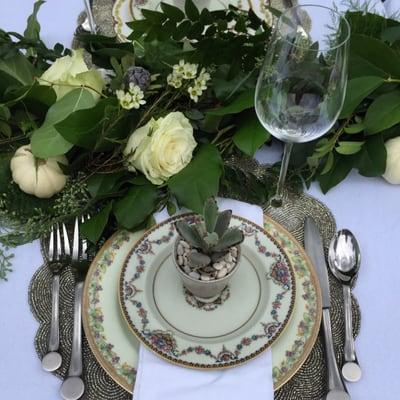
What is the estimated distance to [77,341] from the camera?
516 millimetres

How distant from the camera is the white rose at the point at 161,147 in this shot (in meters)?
0.58

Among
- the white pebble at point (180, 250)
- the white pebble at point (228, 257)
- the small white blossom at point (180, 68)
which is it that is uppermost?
the small white blossom at point (180, 68)

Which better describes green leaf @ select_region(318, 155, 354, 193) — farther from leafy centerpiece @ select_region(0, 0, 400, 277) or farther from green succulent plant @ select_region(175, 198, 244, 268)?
green succulent plant @ select_region(175, 198, 244, 268)

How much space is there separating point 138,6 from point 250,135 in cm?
36

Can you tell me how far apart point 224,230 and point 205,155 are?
14 cm

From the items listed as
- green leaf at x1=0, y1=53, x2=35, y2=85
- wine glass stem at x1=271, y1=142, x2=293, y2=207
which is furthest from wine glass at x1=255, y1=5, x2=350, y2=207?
green leaf at x1=0, y1=53, x2=35, y2=85

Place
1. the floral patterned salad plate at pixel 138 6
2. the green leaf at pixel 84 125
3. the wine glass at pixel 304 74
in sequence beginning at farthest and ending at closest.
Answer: the floral patterned salad plate at pixel 138 6 < the green leaf at pixel 84 125 < the wine glass at pixel 304 74

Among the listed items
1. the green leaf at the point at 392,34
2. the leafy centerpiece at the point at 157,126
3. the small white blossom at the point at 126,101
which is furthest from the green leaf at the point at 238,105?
the green leaf at the point at 392,34

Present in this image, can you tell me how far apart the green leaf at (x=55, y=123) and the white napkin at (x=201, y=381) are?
0.25 metres

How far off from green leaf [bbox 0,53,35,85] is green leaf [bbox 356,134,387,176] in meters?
0.44

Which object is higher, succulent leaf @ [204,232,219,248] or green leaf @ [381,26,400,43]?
green leaf @ [381,26,400,43]

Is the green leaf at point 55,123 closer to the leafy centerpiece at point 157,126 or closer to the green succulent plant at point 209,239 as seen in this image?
the leafy centerpiece at point 157,126

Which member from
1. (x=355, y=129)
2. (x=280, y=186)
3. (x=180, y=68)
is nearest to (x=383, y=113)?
(x=355, y=129)

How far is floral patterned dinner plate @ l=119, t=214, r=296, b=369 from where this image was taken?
1.63 feet
